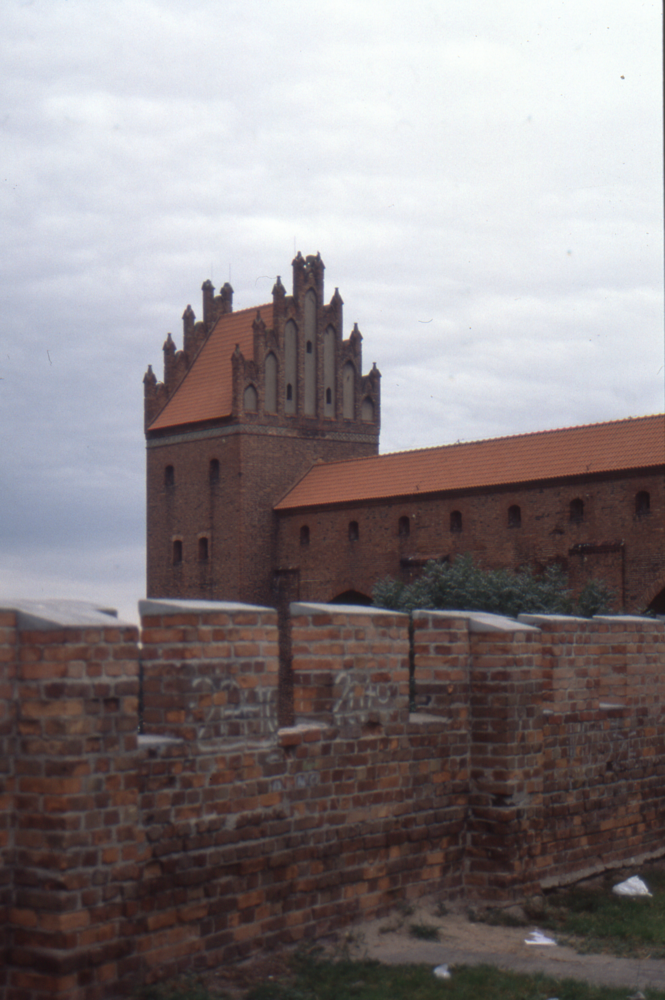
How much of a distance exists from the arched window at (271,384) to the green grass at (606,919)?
30981 mm

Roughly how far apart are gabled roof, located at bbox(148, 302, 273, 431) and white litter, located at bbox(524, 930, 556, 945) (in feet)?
104

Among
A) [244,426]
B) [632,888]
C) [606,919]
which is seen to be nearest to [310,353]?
[244,426]

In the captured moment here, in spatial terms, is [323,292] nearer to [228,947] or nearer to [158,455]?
[158,455]

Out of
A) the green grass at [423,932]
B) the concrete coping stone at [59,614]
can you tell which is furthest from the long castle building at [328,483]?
the concrete coping stone at [59,614]

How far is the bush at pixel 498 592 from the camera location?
90.3 ft

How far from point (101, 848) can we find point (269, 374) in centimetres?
3417

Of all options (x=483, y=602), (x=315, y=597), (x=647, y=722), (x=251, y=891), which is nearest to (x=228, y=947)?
(x=251, y=891)

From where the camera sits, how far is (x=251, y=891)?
521cm

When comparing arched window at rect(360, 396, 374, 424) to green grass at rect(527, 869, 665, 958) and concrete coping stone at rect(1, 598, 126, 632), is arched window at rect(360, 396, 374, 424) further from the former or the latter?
concrete coping stone at rect(1, 598, 126, 632)

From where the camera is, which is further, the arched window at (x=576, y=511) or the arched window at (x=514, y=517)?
the arched window at (x=514, y=517)

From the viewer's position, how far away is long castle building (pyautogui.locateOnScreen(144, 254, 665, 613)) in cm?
2852

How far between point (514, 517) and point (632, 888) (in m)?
23.2

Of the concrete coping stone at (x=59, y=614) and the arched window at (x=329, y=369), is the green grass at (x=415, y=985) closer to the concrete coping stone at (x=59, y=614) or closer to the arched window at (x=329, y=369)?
the concrete coping stone at (x=59, y=614)

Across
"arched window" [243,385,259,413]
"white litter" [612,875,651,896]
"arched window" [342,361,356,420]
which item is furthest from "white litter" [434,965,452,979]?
"arched window" [342,361,356,420]
